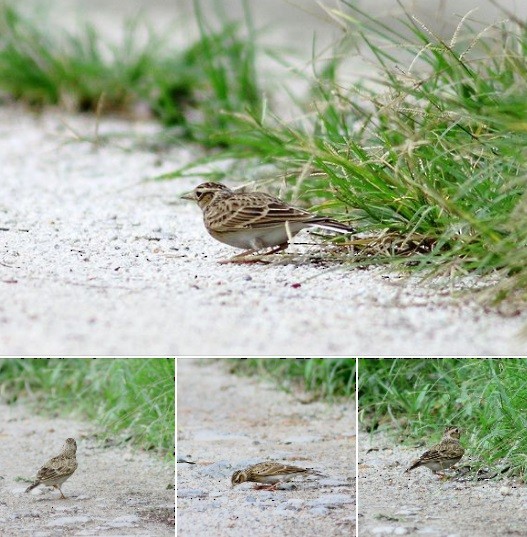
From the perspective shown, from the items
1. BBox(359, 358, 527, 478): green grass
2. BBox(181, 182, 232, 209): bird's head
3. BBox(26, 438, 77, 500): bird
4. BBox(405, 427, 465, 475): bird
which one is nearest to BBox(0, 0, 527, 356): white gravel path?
BBox(359, 358, 527, 478): green grass

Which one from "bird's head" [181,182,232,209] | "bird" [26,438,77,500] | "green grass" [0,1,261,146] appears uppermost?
"bird's head" [181,182,232,209]

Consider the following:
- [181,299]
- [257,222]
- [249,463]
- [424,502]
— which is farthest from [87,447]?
[424,502]

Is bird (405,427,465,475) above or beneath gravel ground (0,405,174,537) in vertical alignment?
above

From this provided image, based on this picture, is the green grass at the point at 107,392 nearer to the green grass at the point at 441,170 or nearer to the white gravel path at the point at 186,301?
the white gravel path at the point at 186,301

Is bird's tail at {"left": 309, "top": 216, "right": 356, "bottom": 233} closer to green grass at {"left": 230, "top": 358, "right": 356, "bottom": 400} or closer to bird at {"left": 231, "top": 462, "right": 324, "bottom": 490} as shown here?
green grass at {"left": 230, "top": 358, "right": 356, "bottom": 400}

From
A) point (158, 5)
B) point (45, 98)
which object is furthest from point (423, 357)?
point (158, 5)
